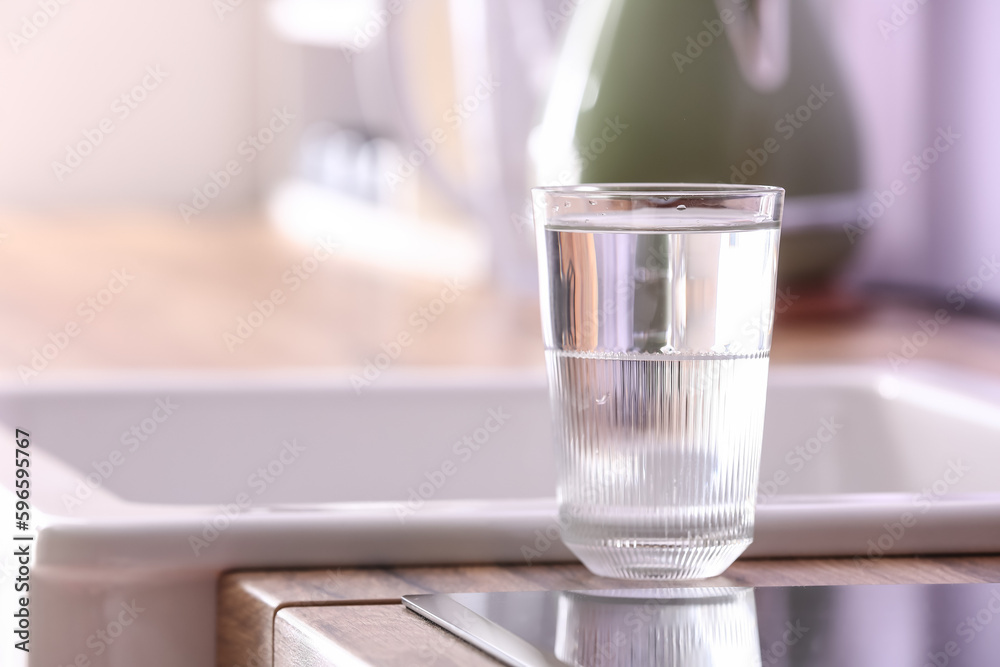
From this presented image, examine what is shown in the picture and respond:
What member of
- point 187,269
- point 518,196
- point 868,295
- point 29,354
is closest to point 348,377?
point 29,354

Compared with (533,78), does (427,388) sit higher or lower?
lower

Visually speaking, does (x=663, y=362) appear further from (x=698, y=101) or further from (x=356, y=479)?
(x=698, y=101)

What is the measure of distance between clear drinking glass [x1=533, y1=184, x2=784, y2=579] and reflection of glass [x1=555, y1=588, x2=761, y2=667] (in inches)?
0.7

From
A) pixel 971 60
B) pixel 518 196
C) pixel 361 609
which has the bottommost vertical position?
pixel 361 609

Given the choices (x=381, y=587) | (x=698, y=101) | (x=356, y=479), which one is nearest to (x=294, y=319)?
(x=698, y=101)

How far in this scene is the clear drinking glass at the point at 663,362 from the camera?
323 millimetres

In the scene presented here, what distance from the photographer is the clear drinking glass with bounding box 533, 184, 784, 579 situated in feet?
1.06

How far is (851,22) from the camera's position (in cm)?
109

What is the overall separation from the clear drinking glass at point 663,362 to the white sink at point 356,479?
32 millimetres

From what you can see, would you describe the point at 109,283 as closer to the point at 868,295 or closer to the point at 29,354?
the point at 29,354

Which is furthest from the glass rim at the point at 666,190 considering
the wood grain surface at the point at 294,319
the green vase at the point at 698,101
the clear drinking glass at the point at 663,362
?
the green vase at the point at 698,101

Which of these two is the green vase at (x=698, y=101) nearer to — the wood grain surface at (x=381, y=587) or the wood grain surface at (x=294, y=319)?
the wood grain surface at (x=294, y=319)

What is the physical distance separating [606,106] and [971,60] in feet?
1.07

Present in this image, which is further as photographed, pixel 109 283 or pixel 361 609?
pixel 109 283
